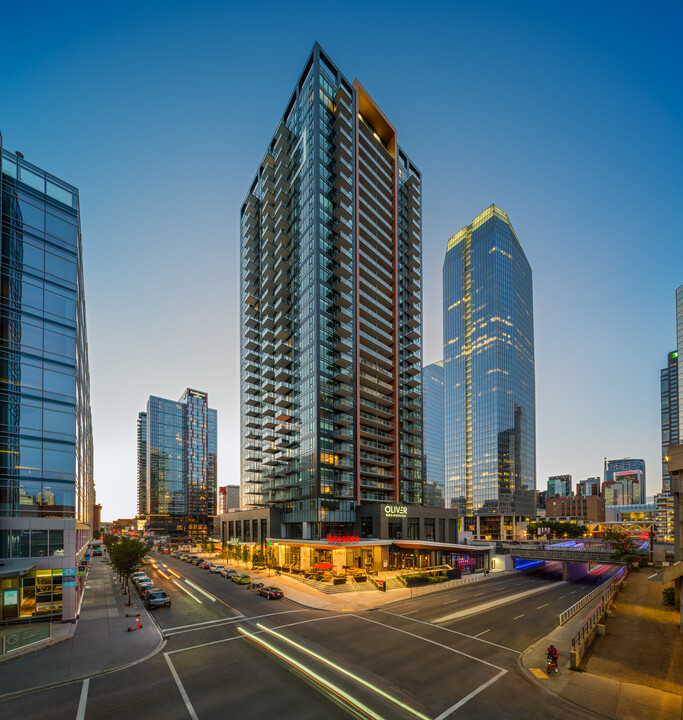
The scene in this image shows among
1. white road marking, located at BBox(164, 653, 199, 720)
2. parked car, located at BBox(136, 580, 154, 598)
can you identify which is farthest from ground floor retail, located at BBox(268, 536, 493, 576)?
white road marking, located at BBox(164, 653, 199, 720)

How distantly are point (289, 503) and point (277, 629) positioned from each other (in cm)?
5117

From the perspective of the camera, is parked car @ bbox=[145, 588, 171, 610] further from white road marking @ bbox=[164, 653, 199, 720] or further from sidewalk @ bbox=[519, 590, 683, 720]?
sidewalk @ bbox=[519, 590, 683, 720]

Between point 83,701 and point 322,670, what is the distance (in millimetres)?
10782

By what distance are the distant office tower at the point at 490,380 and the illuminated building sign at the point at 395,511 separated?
95.4m

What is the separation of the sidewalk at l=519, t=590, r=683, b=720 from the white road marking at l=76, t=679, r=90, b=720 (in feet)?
66.8

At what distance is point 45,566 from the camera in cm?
3086

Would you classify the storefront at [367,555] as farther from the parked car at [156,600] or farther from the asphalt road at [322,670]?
the asphalt road at [322,670]

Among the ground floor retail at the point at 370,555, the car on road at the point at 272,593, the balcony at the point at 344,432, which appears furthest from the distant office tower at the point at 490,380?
the car on road at the point at 272,593

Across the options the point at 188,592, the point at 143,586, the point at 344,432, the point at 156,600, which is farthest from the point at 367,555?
the point at 156,600

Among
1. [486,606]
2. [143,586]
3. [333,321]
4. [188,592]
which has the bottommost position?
[188,592]

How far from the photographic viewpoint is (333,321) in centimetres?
7738

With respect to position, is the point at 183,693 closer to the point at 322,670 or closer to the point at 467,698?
the point at 322,670

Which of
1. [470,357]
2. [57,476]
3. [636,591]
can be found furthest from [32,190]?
[470,357]

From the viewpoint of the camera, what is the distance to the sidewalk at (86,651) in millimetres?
20984
